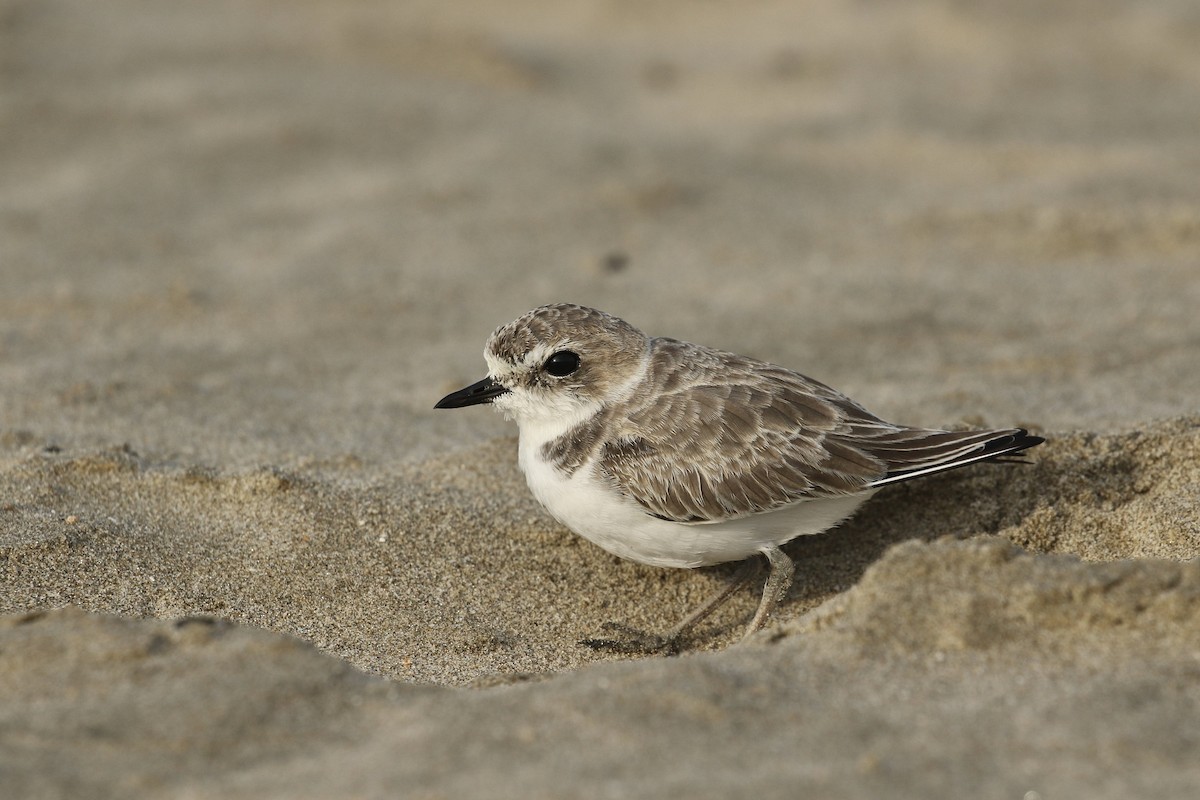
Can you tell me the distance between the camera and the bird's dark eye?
441 centimetres

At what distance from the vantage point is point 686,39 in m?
11.4

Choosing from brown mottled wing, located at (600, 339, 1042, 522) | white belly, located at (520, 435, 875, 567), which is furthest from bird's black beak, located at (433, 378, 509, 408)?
brown mottled wing, located at (600, 339, 1042, 522)

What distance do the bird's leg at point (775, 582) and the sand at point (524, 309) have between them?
11.2 inches

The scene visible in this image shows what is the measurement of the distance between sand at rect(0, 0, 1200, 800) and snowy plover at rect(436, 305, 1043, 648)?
0.40m

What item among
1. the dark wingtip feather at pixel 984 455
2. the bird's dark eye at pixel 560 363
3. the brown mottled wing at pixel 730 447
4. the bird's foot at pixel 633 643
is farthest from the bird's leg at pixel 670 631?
the bird's dark eye at pixel 560 363

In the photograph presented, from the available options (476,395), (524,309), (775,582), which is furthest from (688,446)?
(524,309)

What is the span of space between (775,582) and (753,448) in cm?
48

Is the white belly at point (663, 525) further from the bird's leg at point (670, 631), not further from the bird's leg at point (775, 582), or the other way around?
the bird's leg at point (670, 631)

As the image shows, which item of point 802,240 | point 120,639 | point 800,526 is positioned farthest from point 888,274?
point 120,639

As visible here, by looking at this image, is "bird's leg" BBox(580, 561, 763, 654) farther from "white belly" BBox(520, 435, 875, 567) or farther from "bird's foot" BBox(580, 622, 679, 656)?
"white belly" BBox(520, 435, 875, 567)

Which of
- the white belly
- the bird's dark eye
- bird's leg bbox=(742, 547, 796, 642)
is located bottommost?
bird's leg bbox=(742, 547, 796, 642)

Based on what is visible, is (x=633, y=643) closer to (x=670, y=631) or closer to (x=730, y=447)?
(x=670, y=631)

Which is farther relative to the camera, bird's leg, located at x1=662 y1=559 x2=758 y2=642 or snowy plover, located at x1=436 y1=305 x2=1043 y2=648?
bird's leg, located at x1=662 y1=559 x2=758 y2=642

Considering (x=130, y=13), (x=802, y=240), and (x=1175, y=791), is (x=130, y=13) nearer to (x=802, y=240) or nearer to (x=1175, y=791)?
(x=802, y=240)
